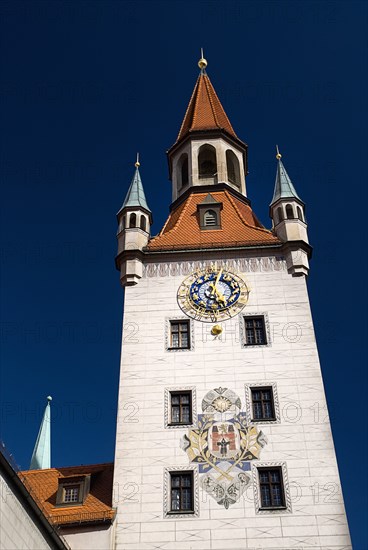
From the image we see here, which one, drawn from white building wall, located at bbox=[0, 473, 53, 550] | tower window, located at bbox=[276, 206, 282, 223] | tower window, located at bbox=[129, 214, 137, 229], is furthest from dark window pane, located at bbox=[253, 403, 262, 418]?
tower window, located at bbox=[129, 214, 137, 229]

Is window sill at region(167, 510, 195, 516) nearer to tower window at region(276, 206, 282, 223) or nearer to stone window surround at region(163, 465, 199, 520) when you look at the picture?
stone window surround at region(163, 465, 199, 520)

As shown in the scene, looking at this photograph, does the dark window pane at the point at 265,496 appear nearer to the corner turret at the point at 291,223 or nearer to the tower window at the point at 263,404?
the tower window at the point at 263,404

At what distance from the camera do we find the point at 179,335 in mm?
23438

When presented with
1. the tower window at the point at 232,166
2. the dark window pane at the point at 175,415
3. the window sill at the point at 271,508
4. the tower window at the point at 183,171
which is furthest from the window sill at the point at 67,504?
the tower window at the point at 232,166

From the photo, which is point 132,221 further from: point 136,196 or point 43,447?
point 43,447

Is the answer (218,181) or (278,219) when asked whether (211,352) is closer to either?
(278,219)

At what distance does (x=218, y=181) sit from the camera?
3117cm

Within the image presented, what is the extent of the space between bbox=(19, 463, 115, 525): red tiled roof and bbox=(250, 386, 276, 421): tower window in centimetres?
488

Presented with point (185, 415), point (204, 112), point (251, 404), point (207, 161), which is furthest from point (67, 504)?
point (204, 112)

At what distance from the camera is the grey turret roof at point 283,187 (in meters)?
27.6

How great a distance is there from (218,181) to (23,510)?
18720mm

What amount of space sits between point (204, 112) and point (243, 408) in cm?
1892

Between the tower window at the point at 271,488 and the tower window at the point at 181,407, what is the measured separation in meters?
2.80

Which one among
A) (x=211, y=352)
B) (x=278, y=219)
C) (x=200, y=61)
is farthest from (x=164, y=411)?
(x=200, y=61)
